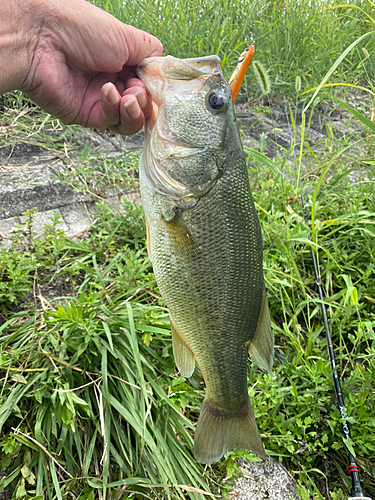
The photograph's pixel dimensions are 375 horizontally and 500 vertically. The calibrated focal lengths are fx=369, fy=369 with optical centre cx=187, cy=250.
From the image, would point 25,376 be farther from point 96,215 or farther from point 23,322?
point 96,215

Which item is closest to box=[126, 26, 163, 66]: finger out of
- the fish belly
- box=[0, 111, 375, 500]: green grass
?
the fish belly

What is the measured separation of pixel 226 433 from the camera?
1604mm

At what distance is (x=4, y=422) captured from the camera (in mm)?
1795

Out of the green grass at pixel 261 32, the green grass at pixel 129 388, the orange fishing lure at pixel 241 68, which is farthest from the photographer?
the green grass at pixel 261 32

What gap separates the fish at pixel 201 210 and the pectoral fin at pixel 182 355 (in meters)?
0.07

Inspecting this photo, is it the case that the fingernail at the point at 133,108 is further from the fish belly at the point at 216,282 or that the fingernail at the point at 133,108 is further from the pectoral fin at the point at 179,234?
the pectoral fin at the point at 179,234

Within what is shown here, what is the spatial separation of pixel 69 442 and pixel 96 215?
5.74 ft

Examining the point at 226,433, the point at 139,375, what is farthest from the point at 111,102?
the point at 226,433

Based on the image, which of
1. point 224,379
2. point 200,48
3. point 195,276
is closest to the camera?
point 195,276

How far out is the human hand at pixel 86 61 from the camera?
167cm

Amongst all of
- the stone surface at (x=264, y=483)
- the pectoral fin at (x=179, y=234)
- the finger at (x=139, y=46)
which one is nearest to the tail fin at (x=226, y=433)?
the stone surface at (x=264, y=483)

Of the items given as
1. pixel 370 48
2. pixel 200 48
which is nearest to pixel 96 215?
pixel 200 48

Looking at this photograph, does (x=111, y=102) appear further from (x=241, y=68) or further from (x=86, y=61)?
(x=241, y=68)

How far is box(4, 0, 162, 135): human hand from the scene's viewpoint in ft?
5.49
